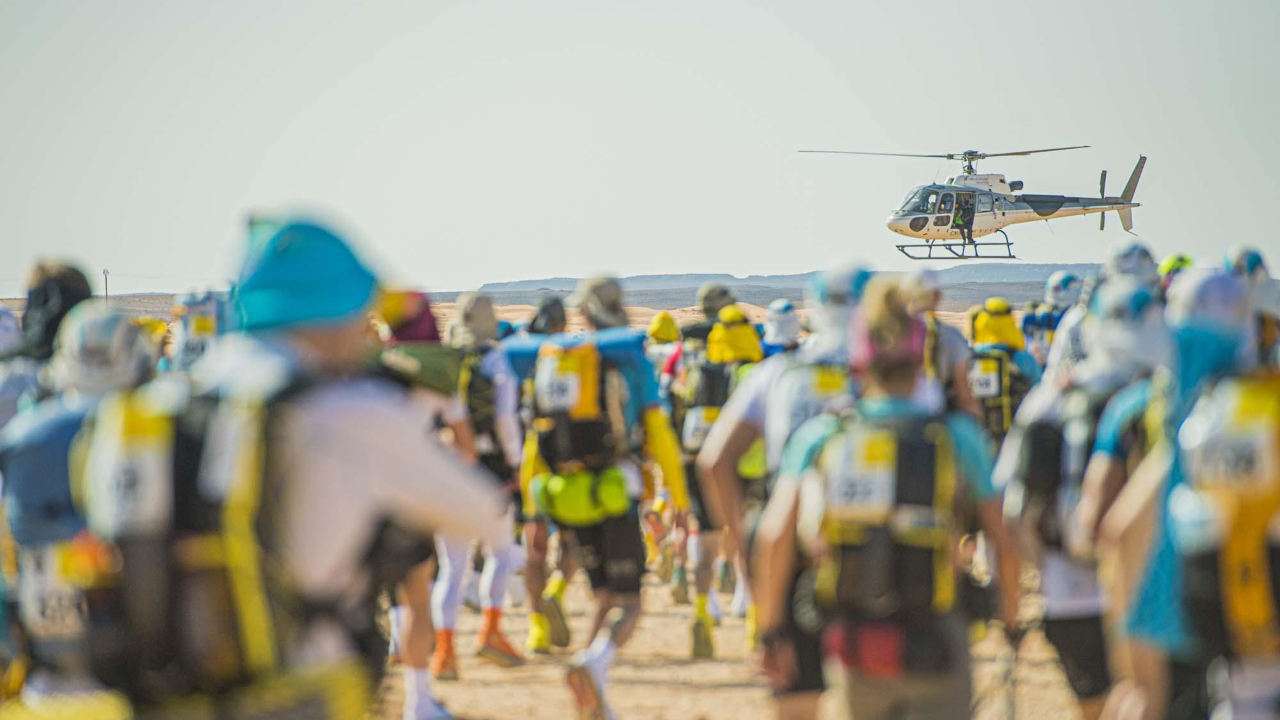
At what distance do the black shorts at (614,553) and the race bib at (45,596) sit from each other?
140 inches

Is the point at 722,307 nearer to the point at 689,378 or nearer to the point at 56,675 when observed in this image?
the point at 689,378

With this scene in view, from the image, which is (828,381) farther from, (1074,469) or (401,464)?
(401,464)

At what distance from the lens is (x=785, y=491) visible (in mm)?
4168

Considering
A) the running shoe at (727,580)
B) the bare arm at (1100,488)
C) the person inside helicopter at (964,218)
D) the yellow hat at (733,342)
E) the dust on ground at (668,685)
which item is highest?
the person inside helicopter at (964,218)

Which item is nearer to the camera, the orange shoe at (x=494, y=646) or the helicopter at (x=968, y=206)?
the orange shoe at (x=494, y=646)

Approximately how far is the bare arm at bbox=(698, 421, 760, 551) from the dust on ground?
216 cm

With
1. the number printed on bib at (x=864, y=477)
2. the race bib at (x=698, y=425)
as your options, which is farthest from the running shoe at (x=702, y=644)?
the number printed on bib at (x=864, y=477)

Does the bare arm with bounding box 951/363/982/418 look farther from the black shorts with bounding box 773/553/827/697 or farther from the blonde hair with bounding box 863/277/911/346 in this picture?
the blonde hair with bounding box 863/277/911/346

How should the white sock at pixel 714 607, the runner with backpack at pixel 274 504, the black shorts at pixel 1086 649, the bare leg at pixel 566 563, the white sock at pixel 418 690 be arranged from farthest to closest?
the white sock at pixel 714 607 → the bare leg at pixel 566 563 → the white sock at pixel 418 690 → the black shorts at pixel 1086 649 → the runner with backpack at pixel 274 504

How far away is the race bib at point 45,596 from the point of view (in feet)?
12.0

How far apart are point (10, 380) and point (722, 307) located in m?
5.10

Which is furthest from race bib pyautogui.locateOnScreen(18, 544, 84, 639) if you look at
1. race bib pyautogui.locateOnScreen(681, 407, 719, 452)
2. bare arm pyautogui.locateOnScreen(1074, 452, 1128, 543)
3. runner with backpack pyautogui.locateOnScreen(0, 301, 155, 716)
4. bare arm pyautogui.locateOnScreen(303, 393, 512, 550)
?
race bib pyautogui.locateOnScreen(681, 407, 719, 452)

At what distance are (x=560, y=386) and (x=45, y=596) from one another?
3.85 m

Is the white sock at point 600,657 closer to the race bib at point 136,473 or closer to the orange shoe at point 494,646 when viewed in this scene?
the orange shoe at point 494,646
